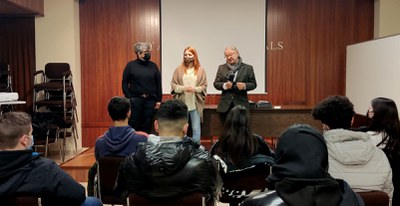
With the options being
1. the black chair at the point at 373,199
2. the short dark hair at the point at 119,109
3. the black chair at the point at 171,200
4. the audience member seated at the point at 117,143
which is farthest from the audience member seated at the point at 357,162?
the short dark hair at the point at 119,109

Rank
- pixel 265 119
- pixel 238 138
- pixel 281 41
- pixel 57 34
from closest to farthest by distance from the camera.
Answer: pixel 238 138 → pixel 265 119 → pixel 57 34 → pixel 281 41

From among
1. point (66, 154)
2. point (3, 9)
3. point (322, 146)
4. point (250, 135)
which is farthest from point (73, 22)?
point (322, 146)

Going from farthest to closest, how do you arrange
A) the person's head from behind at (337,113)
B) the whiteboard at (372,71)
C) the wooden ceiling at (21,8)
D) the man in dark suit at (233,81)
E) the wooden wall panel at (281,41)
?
the wooden wall panel at (281,41) → the wooden ceiling at (21,8) → the whiteboard at (372,71) → the man in dark suit at (233,81) → the person's head from behind at (337,113)

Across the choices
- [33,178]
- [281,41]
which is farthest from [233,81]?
[33,178]

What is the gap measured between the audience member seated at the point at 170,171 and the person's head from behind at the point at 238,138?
556 millimetres

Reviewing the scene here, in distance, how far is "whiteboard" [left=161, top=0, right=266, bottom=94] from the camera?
20.3ft

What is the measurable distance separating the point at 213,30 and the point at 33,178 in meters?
4.92

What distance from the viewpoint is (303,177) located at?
1.39m

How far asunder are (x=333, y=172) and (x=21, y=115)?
1516mm

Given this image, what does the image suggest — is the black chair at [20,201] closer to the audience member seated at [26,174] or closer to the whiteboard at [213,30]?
the audience member seated at [26,174]

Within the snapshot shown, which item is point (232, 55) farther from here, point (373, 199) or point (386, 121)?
A: point (373, 199)

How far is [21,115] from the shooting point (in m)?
1.82

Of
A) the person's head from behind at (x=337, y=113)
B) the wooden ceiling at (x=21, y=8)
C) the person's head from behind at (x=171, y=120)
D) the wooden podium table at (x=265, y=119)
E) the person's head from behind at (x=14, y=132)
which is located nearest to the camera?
the person's head from behind at (x=14, y=132)

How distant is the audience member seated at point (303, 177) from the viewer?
1390 mm
